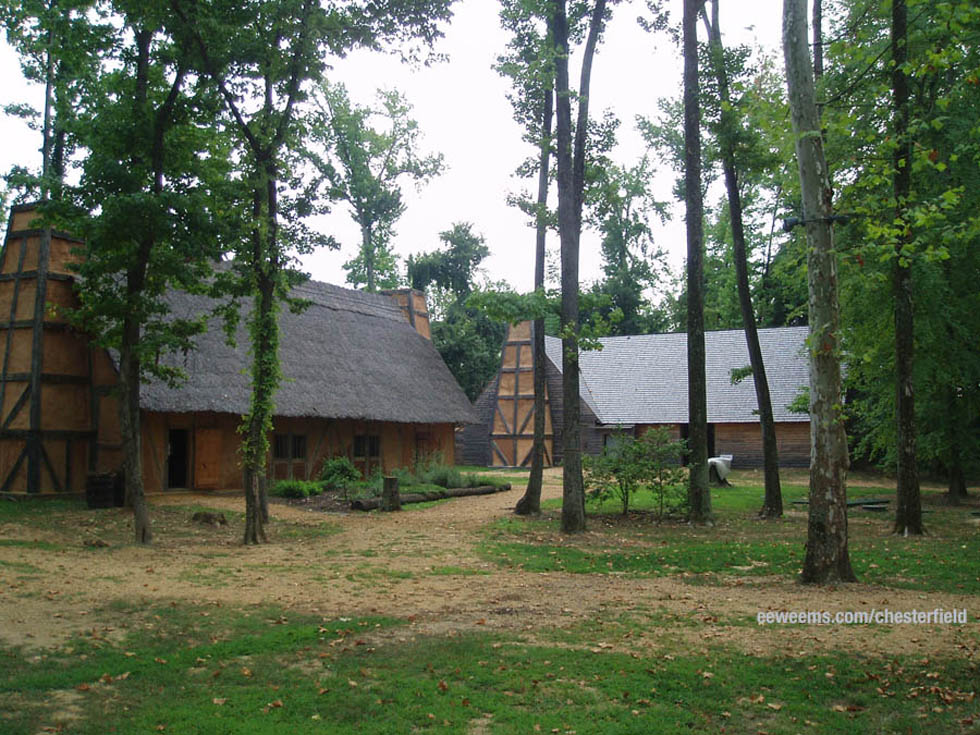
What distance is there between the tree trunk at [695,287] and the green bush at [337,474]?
1046 cm

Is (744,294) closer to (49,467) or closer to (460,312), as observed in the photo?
(49,467)

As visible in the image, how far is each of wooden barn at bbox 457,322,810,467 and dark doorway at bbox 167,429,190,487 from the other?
49.3ft

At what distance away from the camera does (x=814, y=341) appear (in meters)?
8.59

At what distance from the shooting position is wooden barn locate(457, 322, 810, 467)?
3284 centimetres

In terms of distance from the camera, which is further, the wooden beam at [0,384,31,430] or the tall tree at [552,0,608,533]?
the wooden beam at [0,384,31,430]

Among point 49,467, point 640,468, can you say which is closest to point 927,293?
point 640,468

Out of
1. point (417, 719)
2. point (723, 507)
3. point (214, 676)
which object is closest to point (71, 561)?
point (214, 676)

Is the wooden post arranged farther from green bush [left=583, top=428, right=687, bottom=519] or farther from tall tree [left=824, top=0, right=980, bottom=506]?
tall tree [left=824, top=0, right=980, bottom=506]

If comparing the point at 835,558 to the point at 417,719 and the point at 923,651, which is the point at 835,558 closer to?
the point at 923,651

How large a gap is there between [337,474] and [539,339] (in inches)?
320

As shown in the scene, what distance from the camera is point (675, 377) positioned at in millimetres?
36219


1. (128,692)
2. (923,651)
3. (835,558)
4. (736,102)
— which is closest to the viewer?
(128,692)

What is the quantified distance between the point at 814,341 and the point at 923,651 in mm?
3363

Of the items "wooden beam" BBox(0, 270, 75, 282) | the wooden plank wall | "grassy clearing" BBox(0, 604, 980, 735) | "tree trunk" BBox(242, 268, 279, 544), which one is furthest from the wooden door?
the wooden plank wall
